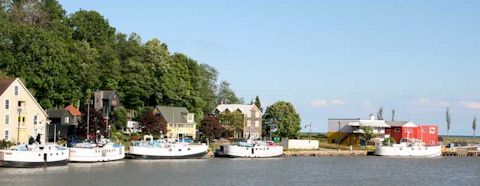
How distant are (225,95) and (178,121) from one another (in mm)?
45361

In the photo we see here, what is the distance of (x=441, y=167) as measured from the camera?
103312mm

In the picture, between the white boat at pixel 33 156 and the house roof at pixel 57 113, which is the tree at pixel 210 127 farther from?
the white boat at pixel 33 156

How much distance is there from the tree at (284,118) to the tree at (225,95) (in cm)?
2205

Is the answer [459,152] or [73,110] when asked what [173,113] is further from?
[459,152]

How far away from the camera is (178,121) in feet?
411

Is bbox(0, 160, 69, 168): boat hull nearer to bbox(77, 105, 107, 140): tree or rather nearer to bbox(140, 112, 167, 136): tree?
bbox(77, 105, 107, 140): tree

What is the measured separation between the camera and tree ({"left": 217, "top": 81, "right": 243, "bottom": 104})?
169m

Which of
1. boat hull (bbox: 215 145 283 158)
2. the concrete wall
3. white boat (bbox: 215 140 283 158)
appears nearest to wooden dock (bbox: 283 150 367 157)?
the concrete wall

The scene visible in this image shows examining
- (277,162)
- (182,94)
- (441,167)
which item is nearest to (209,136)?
(182,94)

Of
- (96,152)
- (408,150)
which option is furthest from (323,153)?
(96,152)

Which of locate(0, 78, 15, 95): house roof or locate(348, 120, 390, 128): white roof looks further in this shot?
locate(348, 120, 390, 128): white roof

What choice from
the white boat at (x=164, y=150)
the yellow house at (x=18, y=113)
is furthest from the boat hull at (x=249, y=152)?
the yellow house at (x=18, y=113)

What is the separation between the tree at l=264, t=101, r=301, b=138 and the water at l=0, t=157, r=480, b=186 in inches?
1464

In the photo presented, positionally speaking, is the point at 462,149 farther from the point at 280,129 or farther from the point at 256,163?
the point at 256,163
